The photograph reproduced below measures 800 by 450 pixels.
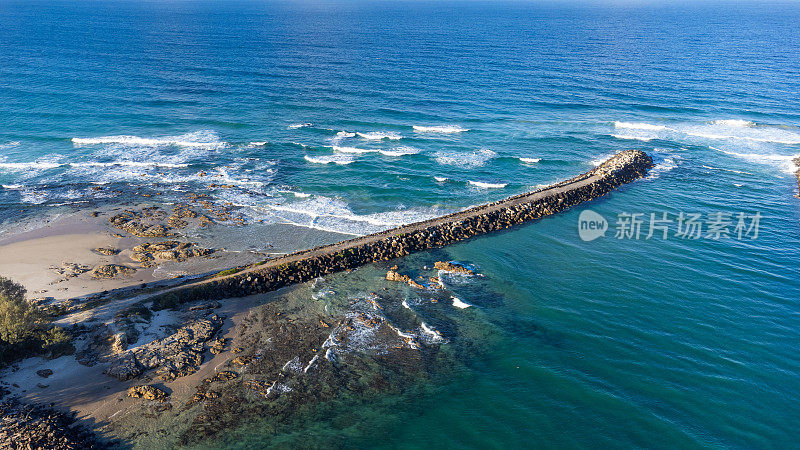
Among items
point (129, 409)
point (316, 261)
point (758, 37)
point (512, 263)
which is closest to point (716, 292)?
point (512, 263)

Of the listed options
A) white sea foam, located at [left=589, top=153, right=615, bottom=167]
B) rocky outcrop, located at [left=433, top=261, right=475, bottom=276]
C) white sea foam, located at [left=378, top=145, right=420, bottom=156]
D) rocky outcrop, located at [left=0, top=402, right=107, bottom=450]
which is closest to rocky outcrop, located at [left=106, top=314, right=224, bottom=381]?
rocky outcrop, located at [left=0, top=402, right=107, bottom=450]

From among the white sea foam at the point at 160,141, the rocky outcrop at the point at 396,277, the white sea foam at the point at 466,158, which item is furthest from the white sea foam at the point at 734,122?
the white sea foam at the point at 160,141

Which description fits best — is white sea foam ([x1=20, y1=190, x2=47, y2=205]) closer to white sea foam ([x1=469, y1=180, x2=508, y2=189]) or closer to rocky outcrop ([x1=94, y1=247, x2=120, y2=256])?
rocky outcrop ([x1=94, y1=247, x2=120, y2=256])

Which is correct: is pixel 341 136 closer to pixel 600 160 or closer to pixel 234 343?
pixel 600 160

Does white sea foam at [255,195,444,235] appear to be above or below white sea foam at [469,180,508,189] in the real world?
below

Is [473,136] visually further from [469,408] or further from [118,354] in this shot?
[118,354]

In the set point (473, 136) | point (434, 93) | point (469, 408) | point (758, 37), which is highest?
point (758, 37)
